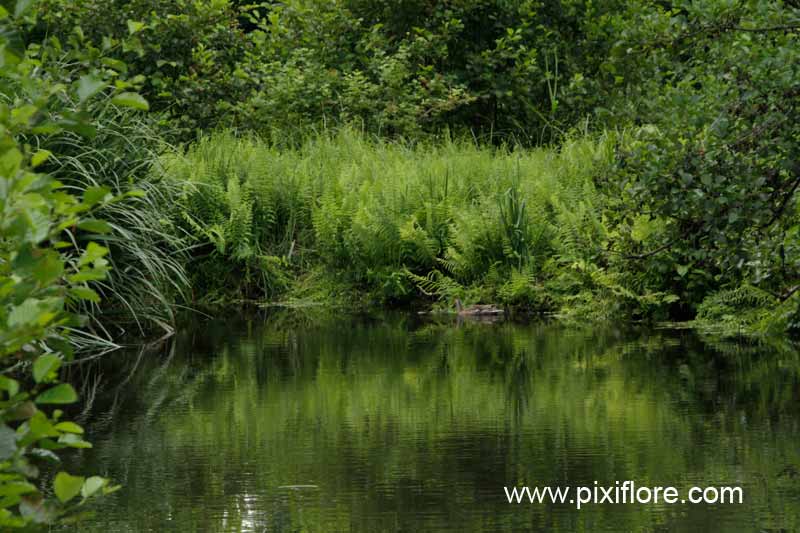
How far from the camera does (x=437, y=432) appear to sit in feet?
20.5

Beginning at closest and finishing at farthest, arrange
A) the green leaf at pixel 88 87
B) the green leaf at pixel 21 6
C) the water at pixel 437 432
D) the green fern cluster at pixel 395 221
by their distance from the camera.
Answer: the green leaf at pixel 21 6, the green leaf at pixel 88 87, the water at pixel 437 432, the green fern cluster at pixel 395 221

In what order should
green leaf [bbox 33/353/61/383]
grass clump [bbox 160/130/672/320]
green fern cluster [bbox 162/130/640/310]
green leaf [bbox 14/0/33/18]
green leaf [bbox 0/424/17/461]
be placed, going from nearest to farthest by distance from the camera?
green leaf [bbox 33/353/61/383]
green leaf [bbox 0/424/17/461]
green leaf [bbox 14/0/33/18]
grass clump [bbox 160/130/672/320]
green fern cluster [bbox 162/130/640/310]

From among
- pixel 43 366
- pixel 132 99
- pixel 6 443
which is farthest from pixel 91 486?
pixel 132 99

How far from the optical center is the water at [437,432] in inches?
187

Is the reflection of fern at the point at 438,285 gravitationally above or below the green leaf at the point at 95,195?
below

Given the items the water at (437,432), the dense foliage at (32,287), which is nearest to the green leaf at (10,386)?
the dense foliage at (32,287)

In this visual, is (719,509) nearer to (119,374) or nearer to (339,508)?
(339,508)

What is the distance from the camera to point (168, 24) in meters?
16.0

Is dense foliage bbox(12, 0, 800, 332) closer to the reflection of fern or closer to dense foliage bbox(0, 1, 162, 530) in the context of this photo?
the reflection of fern

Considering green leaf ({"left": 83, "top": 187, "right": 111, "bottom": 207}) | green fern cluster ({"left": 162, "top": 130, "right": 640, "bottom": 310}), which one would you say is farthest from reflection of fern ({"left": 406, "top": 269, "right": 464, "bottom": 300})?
green leaf ({"left": 83, "top": 187, "right": 111, "bottom": 207})

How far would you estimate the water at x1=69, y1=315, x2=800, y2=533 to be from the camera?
476 centimetres

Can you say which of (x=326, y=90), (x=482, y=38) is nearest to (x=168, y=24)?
(x=326, y=90)

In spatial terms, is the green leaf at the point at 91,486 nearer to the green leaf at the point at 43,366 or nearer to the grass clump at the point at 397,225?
the green leaf at the point at 43,366

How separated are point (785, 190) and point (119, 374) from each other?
14.4ft
